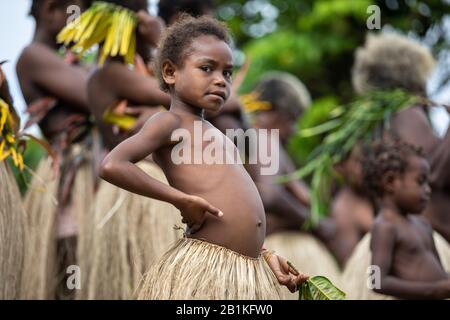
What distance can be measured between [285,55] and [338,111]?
5594mm

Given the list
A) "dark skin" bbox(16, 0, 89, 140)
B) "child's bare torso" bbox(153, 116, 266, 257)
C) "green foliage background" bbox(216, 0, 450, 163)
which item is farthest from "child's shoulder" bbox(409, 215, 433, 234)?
"green foliage background" bbox(216, 0, 450, 163)

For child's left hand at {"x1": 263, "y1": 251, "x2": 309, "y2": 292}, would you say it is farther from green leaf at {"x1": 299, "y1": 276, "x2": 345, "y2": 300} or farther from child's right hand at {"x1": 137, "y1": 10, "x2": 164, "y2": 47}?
child's right hand at {"x1": 137, "y1": 10, "x2": 164, "y2": 47}

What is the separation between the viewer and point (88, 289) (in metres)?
4.19

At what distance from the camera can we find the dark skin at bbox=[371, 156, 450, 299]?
12.3 ft

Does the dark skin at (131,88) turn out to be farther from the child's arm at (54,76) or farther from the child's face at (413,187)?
the child's face at (413,187)

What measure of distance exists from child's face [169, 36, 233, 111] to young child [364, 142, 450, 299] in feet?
4.29

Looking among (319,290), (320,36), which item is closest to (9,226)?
(319,290)

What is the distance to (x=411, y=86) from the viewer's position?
507 centimetres

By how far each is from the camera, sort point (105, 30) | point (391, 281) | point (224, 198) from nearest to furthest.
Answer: point (224, 198) → point (391, 281) → point (105, 30)

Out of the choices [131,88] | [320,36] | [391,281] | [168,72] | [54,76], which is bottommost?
[391,281]

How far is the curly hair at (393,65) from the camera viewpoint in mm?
5078

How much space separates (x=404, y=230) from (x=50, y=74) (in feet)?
6.30

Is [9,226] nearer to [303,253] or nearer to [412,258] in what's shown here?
[412,258]

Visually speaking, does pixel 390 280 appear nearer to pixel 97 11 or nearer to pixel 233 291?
pixel 233 291
